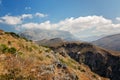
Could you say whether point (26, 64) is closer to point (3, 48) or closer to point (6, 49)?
point (6, 49)

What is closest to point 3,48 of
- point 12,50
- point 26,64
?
point 12,50

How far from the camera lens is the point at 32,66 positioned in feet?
160

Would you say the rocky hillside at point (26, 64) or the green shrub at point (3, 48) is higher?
the green shrub at point (3, 48)

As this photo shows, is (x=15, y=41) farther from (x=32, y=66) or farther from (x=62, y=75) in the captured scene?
(x=62, y=75)

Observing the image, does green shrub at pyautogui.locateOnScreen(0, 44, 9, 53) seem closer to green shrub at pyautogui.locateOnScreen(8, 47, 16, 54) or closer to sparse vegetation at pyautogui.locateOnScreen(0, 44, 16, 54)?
sparse vegetation at pyautogui.locateOnScreen(0, 44, 16, 54)

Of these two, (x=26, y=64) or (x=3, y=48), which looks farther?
(x=3, y=48)

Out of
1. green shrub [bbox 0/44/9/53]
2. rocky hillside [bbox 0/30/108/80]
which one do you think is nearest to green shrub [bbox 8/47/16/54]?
rocky hillside [bbox 0/30/108/80]

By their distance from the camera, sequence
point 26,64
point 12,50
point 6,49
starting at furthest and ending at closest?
point 12,50, point 6,49, point 26,64

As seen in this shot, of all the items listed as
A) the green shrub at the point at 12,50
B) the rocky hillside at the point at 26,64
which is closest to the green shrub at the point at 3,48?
the rocky hillside at the point at 26,64

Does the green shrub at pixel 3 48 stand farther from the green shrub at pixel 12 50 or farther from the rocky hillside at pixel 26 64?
the green shrub at pixel 12 50

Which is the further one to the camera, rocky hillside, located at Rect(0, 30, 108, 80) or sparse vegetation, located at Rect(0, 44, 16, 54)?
sparse vegetation, located at Rect(0, 44, 16, 54)

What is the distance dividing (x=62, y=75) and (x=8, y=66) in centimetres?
1369

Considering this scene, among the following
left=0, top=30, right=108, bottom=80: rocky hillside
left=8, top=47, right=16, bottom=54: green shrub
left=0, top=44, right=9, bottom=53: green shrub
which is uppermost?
left=0, top=44, right=9, bottom=53: green shrub

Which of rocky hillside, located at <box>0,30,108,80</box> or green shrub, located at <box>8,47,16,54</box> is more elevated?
green shrub, located at <box>8,47,16,54</box>
